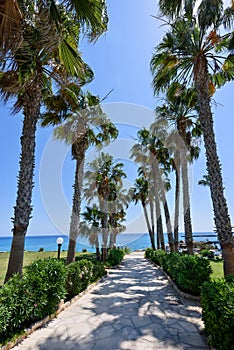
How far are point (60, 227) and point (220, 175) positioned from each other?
995cm

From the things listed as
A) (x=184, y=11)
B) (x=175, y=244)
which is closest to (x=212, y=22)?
(x=184, y=11)

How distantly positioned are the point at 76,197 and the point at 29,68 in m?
5.79

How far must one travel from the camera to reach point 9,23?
15.2ft

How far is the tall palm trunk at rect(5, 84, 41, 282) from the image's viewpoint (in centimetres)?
526

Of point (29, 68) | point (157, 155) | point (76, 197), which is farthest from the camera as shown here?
point (157, 155)

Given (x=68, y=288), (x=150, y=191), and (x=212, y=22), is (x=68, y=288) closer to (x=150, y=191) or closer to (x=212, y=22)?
(x=212, y=22)

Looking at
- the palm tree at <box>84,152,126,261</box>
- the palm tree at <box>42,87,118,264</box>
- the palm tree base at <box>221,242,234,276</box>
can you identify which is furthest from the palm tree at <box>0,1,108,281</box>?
the palm tree at <box>84,152,126,261</box>

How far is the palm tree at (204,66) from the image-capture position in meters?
5.92

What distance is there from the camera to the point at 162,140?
1508 cm

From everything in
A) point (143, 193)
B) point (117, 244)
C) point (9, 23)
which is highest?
point (9, 23)

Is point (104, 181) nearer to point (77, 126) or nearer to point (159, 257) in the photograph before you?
point (159, 257)

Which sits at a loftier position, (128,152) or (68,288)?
(128,152)

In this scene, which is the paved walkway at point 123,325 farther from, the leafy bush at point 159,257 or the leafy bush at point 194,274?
the leafy bush at point 159,257

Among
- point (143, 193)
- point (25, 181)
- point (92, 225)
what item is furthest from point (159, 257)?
point (25, 181)
